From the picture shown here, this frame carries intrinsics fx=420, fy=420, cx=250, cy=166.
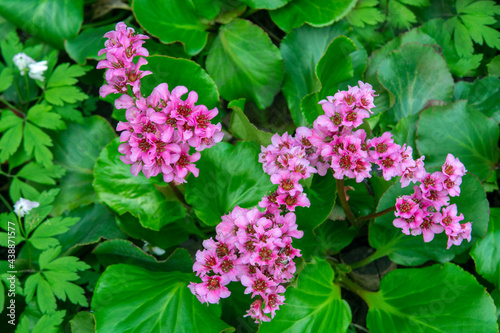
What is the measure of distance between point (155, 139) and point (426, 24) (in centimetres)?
147

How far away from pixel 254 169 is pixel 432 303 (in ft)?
2.54

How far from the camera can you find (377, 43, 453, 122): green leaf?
1762 millimetres

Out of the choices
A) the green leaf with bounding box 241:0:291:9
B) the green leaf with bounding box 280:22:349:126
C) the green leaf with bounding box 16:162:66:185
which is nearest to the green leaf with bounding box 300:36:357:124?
the green leaf with bounding box 280:22:349:126

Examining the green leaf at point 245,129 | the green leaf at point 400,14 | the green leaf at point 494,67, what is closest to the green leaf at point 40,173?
the green leaf at point 245,129

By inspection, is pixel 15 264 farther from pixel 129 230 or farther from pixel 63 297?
pixel 129 230

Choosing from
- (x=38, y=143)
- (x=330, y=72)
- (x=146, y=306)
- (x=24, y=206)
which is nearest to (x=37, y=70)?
(x=38, y=143)

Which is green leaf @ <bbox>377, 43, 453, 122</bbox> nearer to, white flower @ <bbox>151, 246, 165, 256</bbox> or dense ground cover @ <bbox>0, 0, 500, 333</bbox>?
dense ground cover @ <bbox>0, 0, 500, 333</bbox>

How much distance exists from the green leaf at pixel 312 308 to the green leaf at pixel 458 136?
62cm

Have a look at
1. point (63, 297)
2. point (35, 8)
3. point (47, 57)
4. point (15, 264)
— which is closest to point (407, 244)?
point (63, 297)

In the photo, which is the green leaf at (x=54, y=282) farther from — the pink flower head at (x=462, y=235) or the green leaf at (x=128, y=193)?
the pink flower head at (x=462, y=235)

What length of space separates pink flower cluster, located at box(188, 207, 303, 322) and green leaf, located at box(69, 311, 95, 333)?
2.25 feet

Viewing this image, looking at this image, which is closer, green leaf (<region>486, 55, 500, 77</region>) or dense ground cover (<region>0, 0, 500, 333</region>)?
dense ground cover (<region>0, 0, 500, 333</region>)

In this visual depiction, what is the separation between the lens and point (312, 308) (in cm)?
147

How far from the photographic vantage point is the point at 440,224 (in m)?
1.27
